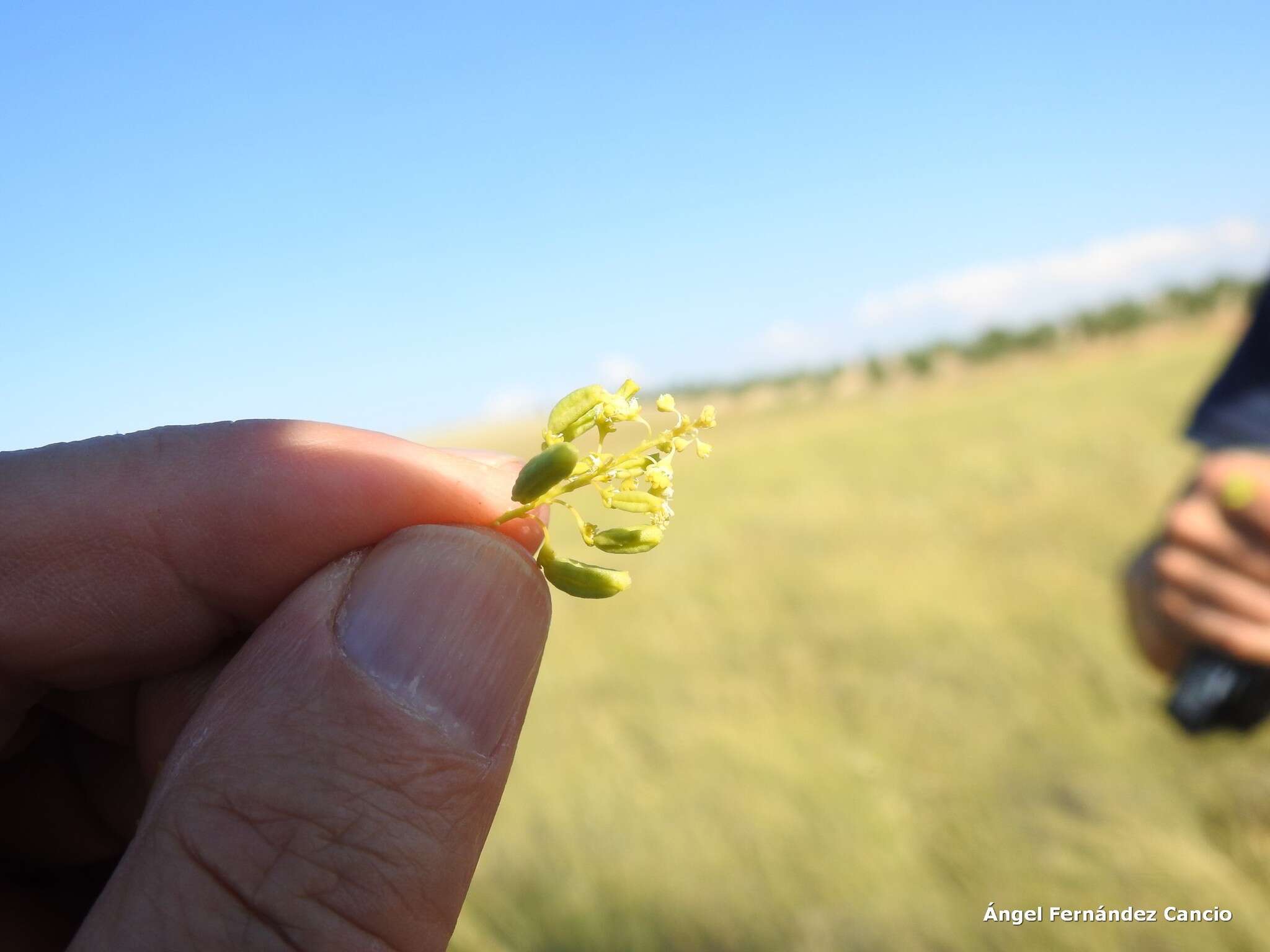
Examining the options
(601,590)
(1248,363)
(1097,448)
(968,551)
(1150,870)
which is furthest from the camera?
(1097,448)

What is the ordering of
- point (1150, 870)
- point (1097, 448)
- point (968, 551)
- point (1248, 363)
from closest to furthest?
point (1150, 870) → point (1248, 363) → point (968, 551) → point (1097, 448)

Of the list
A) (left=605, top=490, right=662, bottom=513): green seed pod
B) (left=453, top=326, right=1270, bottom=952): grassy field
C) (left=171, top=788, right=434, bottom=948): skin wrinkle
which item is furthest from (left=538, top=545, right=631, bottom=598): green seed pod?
(left=453, top=326, right=1270, bottom=952): grassy field

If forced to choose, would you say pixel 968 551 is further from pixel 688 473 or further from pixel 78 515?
pixel 688 473

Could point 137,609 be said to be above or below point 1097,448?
above

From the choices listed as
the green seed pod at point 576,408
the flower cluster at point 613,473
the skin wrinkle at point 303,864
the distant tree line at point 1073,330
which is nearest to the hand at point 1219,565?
the flower cluster at point 613,473

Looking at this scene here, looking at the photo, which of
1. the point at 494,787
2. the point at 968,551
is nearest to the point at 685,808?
the point at 494,787

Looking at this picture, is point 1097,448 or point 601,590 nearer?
point 601,590

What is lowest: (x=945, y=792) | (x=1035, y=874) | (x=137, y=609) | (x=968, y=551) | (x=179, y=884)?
(x=968, y=551)
